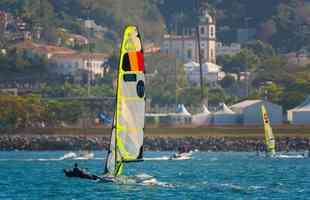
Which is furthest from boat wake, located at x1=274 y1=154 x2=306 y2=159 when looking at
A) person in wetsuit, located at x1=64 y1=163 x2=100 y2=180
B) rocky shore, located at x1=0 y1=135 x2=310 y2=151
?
person in wetsuit, located at x1=64 y1=163 x2=100 y2=180

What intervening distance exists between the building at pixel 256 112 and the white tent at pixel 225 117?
62 centimetres

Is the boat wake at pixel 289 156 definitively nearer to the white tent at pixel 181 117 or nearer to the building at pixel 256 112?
the building at pixel 256 112

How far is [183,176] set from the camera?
332ft

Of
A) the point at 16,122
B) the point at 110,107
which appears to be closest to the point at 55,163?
the point at 16,122

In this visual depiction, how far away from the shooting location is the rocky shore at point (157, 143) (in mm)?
148625

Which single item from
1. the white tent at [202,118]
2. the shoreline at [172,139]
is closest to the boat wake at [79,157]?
the shoreline at [172,139]

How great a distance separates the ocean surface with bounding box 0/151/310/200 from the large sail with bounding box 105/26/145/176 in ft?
5.37

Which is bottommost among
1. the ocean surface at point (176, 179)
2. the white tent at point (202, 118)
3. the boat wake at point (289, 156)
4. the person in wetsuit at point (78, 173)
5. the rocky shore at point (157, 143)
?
the ocean surface at point (176, 179)

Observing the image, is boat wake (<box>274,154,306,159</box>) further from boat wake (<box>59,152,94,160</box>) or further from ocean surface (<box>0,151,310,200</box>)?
boat wake (<box>59,152,94,160</box>)

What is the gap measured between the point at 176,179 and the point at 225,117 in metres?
75.6

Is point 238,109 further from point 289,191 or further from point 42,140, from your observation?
point 289,191

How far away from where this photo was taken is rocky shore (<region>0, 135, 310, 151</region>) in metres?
149

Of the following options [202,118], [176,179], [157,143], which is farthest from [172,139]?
[176,179]

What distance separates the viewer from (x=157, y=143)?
15412 cm
